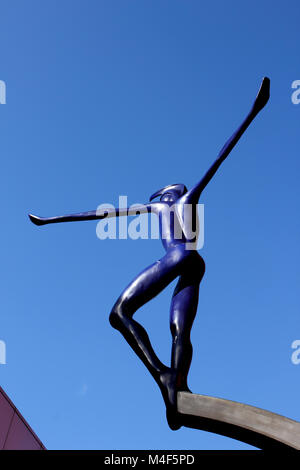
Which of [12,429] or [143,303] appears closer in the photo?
[143,303]

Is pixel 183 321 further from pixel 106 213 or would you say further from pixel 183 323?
pixel 106 213

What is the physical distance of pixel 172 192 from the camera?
5727 millimetres

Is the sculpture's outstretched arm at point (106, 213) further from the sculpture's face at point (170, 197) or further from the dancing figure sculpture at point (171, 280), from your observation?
the sculpture's face at point (170, 197)

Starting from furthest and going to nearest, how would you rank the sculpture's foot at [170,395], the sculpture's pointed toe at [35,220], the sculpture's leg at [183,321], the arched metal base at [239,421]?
the sculpture's pointed toe at [35,220]
the sculpture's leg at [183,321]
the sculpture's foot at [170,395]
the arched metal base at [239,421]

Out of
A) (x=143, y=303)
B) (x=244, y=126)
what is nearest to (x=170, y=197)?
(x=244, y=126)

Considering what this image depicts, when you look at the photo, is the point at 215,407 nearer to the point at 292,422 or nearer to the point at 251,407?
the point at 251,407

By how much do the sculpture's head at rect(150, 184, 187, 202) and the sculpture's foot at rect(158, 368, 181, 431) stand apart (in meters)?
2.58

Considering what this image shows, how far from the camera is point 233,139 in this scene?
16.2ft

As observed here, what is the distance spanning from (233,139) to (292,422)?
10.6 ft

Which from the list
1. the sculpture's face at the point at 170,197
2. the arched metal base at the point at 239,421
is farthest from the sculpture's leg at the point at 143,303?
the sculpture's face at the point at 170,197

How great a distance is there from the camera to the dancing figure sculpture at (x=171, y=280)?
3.76 metres

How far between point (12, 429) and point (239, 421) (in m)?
10.7
